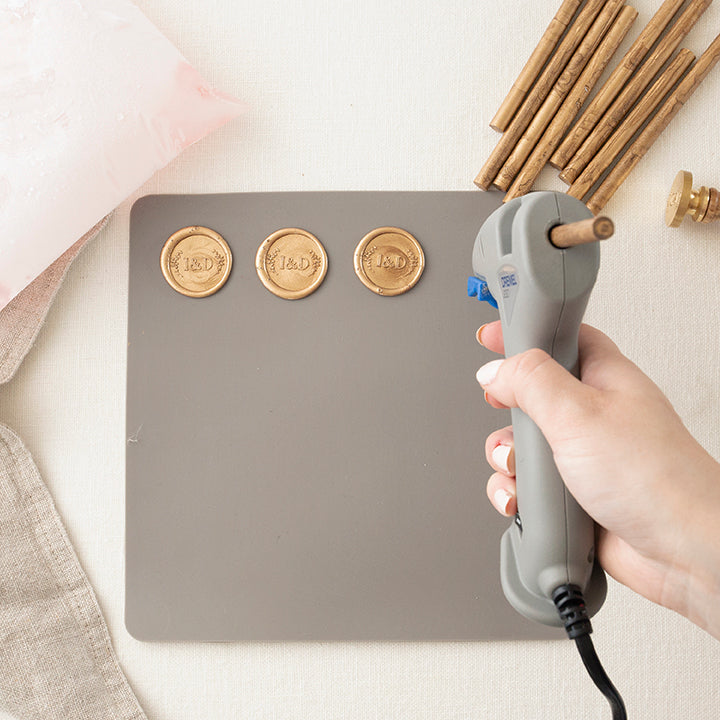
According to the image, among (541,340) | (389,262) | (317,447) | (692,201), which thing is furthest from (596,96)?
(317,447)

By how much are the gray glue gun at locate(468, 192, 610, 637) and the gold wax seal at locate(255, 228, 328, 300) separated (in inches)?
9.6

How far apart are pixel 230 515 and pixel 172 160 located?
0.42 metres

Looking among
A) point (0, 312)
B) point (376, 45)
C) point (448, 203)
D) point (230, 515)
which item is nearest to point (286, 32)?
point (376, 45)

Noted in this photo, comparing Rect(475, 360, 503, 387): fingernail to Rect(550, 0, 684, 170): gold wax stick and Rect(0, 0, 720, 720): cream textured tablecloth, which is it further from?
Rect(550, 0, 684, 170): gold wax stick

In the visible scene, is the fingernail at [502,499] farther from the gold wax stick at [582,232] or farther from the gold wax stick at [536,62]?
the gold wax stick at [536,62]

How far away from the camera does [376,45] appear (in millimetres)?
778

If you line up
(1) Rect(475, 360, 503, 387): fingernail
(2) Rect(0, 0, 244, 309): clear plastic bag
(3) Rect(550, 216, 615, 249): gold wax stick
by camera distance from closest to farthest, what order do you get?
(3) Rect(550, 216, 615, 249): gold wax stick < (1) Rect(475, 360, 503, 387): fingernail < (2) Rect(0, 0, 244, 309): clear plastic bag

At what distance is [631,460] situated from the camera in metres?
Answer: 0.47

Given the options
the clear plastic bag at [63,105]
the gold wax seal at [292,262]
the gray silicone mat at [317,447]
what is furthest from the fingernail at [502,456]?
the clear plastic bag at [63,105]

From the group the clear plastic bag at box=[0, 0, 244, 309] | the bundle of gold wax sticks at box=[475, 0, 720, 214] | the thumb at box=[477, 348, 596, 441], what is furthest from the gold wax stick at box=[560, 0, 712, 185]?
the clear plastic bag at box=[0, 0, 244, 309]

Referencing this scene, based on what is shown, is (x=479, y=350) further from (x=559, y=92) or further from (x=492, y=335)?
(x=559, y=92)

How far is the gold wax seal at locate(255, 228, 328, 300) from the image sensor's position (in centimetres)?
75

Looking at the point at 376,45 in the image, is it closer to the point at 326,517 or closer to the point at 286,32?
the point at 286,32

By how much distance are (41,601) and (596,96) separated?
854mm
